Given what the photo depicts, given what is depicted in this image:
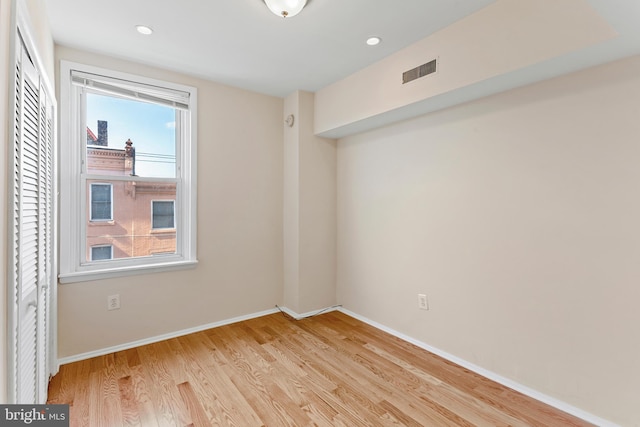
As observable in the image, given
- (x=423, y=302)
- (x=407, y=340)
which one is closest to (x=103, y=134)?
(x=423, y=302)

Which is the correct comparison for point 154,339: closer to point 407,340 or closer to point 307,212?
point 307,212

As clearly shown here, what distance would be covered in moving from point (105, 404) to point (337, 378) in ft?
4.92

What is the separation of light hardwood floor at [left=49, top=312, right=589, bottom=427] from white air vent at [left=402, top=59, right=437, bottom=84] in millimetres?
2213

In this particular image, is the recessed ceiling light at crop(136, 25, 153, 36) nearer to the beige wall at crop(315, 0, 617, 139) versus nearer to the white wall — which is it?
the beige wall at crop(315, 0, 617, 139)

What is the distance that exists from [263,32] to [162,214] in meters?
1.84

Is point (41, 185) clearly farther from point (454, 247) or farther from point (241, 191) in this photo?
point (454, 247)

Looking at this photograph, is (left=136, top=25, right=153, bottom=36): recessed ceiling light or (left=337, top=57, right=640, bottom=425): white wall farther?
(left=136, top=25, right=153, bottom=36): recessed ceiling light

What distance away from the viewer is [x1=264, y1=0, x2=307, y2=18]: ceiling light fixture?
5.79 feet

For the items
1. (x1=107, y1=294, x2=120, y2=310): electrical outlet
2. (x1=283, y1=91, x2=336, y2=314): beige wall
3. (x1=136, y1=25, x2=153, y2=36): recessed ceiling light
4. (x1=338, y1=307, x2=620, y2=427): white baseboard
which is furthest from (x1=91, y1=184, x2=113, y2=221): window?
(x1=338, y1=307, x2=620, y2=427): white baseboard

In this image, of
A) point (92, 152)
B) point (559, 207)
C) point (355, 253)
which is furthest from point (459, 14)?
point (92, 152)

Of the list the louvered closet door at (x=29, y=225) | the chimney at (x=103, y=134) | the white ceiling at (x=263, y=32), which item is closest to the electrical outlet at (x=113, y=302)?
the louvered closet door at (x=29, y=225)

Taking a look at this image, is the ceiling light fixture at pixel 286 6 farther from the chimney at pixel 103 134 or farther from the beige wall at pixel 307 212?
the chimney at pixel 103 134

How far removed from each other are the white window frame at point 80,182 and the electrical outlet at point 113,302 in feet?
0.58

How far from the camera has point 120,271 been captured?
101 inches
